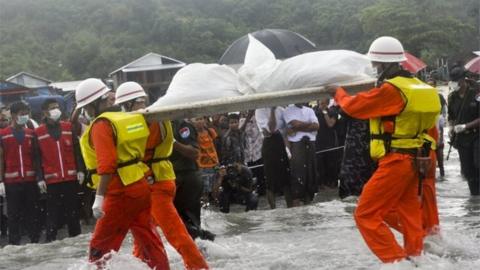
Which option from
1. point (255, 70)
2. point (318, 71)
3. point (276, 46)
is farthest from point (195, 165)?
point (276, 46)

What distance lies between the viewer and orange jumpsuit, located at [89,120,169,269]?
582 cm

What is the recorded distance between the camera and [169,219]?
650 centimetres

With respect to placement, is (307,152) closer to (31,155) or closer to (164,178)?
(31,155)

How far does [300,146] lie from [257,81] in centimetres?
472

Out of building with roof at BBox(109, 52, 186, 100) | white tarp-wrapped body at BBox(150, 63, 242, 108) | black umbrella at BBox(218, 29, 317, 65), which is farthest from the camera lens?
building with roof at BBox(109, 52, 186, 100)

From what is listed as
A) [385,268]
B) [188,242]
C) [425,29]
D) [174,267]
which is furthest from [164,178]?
[425,29]

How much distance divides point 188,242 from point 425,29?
72478mm

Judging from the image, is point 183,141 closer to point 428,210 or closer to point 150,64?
point 428,210

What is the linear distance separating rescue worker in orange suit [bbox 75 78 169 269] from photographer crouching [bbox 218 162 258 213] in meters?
5.03

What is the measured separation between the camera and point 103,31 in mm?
90375

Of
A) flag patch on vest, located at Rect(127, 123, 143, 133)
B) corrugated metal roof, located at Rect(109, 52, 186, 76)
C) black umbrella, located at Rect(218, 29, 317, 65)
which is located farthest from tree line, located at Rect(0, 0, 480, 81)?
flag patch on vest, located at Rect(127, 123, 143, 133)

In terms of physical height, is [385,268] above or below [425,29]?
below

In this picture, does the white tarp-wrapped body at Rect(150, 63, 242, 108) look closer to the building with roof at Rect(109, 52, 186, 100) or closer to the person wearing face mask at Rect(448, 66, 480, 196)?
the person wearing face mask at Rect(448, 66, 480, 196)

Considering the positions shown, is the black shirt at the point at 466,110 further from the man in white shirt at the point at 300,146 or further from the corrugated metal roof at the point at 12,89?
the corrugated metal roof at the point at 12,89
